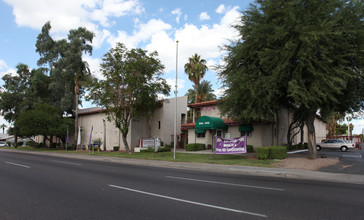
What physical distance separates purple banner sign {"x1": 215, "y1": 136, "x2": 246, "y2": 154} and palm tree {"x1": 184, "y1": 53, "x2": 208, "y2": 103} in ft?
102

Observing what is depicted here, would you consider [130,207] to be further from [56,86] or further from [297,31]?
[56,86]

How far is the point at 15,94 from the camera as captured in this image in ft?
165

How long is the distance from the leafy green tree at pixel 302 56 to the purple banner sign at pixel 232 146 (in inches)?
91.4

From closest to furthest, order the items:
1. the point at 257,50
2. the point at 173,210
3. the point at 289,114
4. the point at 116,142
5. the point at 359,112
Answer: the point at 173,210
the point at 257,50
the point at 359,112
the point at 289,114
the point at 116,142

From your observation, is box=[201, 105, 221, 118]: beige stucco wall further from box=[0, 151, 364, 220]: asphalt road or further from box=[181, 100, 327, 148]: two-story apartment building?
box=[0, 151, 364, 220]: asphalt road

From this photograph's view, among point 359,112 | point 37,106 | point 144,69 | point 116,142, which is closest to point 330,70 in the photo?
point 359,112

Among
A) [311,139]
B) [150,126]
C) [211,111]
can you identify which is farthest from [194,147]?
[311,139]

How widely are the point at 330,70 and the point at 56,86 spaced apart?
43.4 meters

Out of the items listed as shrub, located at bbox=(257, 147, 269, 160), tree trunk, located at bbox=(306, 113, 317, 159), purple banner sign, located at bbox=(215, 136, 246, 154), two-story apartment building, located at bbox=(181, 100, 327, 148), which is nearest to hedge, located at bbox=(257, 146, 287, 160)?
shrub, located at bbox=(257, 147, 269, 160)

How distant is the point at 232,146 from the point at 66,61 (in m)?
36.7

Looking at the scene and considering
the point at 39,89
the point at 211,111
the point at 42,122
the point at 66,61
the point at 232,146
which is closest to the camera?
the point at 232,146

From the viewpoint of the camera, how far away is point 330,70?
17141mm

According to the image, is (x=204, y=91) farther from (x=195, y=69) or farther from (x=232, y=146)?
Result: (x=232, y=146)

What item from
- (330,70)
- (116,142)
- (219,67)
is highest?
(219,67)
